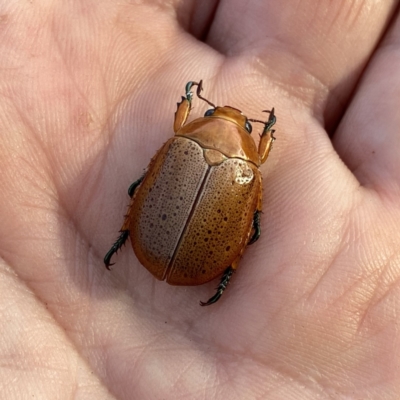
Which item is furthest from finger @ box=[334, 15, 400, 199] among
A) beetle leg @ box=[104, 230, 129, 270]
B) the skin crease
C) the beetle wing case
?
beetle leg @ box=[104, 230, 129, 270]

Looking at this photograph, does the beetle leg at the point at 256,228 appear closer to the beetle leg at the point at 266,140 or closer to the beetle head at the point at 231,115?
the beetle leg at the point at 266,140

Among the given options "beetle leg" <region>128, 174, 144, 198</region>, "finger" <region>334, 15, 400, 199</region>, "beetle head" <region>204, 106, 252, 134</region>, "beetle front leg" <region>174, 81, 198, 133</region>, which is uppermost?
"finger" <region>334, 15, 400, 199</region>

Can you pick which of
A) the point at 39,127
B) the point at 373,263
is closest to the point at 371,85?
the point at 373,263

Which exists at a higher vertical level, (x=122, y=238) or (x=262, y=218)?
(x=262, y=218)

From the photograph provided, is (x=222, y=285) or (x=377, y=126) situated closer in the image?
(x=222, y=285)

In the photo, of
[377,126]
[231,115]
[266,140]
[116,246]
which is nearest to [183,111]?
[231,115]

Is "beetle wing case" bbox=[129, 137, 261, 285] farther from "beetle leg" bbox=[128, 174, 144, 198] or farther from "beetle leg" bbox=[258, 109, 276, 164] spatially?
→ "beetle leg" bbox=[258, 109, 276, 164]

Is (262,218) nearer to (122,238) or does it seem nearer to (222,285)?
(222,285)
